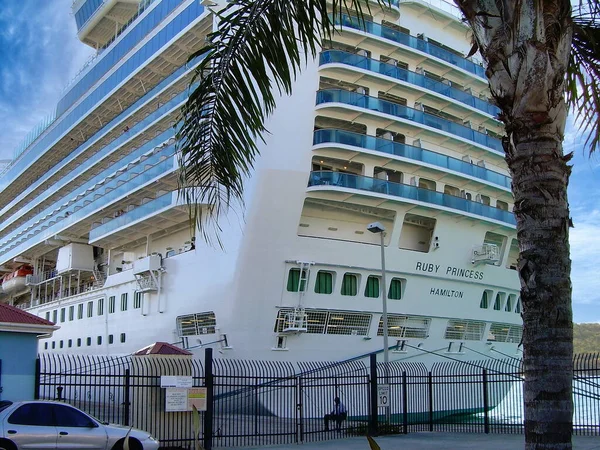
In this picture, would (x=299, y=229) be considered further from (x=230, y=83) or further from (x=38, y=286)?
(x=38, y=286)

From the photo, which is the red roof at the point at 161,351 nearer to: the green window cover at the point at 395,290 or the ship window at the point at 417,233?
the green window cover at the point at 395,290

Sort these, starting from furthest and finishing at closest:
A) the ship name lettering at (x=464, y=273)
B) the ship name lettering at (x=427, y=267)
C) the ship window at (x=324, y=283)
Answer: the ship name lettering at (x=464, y=273) < the ship name lettering at (x=427, y=267) < the ship window at (x=324, y=283)

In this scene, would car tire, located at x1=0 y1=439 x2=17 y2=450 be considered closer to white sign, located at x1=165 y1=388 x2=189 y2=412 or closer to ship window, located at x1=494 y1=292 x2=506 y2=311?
white sign, located at x1=165 y1=388 x2=189 y2=412

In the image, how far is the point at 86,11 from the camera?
44.0 metres

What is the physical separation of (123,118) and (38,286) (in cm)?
1779

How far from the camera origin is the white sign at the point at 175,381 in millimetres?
14297

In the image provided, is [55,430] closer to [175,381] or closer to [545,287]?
[175,381]

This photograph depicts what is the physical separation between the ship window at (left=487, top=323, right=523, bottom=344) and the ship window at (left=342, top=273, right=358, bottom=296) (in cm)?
791

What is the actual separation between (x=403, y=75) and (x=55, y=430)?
20450mm

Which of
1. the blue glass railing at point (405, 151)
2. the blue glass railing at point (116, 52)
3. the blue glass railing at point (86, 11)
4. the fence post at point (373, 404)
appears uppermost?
the blue glass railing at point (86, 11)

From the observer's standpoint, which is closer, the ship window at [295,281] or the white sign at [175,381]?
the white sign at [175,381]

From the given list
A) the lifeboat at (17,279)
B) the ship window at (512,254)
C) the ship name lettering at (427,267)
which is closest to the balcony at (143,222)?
the ship name lettering at (427,267)

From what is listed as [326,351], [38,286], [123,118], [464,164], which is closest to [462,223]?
[464,164]

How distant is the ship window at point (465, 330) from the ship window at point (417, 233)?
3.31 metres
